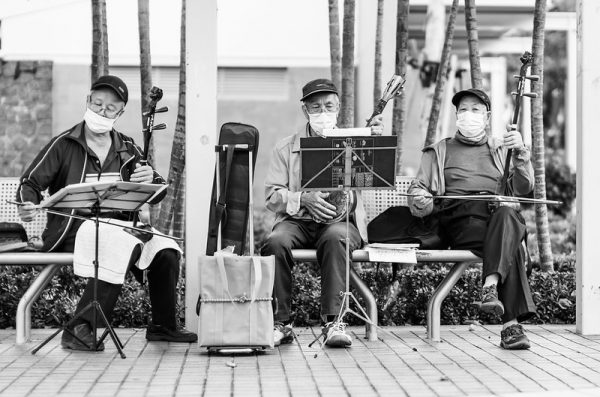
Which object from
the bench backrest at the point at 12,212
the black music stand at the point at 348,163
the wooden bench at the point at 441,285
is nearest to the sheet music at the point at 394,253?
the wooden bench at the point at 441,285

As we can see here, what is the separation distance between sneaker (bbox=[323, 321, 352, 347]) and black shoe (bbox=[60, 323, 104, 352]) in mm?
1330

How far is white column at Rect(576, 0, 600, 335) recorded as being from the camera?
7.61 m

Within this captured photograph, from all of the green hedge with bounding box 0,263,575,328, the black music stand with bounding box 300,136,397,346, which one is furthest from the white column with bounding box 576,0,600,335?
the black music stand with bounding box 300,136,397,346

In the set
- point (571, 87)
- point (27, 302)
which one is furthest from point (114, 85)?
point (571, 87)

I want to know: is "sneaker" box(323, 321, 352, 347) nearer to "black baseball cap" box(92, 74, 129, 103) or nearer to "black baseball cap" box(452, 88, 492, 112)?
"black baseball cap" box(452, 88, 492, 112)

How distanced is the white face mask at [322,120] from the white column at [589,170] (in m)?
1.63

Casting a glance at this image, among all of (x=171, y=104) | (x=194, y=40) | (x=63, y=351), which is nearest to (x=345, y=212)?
(x=194, y=40)

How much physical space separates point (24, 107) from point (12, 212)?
8075 millimetres

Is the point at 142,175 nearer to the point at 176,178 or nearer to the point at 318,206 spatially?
the point at 318,206

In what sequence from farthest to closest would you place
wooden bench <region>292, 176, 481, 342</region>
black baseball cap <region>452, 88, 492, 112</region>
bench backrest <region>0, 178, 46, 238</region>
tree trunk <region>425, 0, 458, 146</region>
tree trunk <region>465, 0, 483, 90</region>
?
tree trunk <region>425, 0, 458, 146</region>
tree trunk <region>465, 0, 483, 90</region>
bench backrest <region>0, 178, 46, 238</region>
black baseball cap <region>452, 88, 492, 112</region>
wooden bench <region>292, 176, 481, 342</region>

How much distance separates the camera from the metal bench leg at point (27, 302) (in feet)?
23.3

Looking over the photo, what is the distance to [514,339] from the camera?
6.97 m

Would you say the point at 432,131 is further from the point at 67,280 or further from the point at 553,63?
the point at 553,63

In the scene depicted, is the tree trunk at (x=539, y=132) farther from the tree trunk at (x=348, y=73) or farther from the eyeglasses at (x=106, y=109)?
the eyeglasses at (x=106, y=109)
